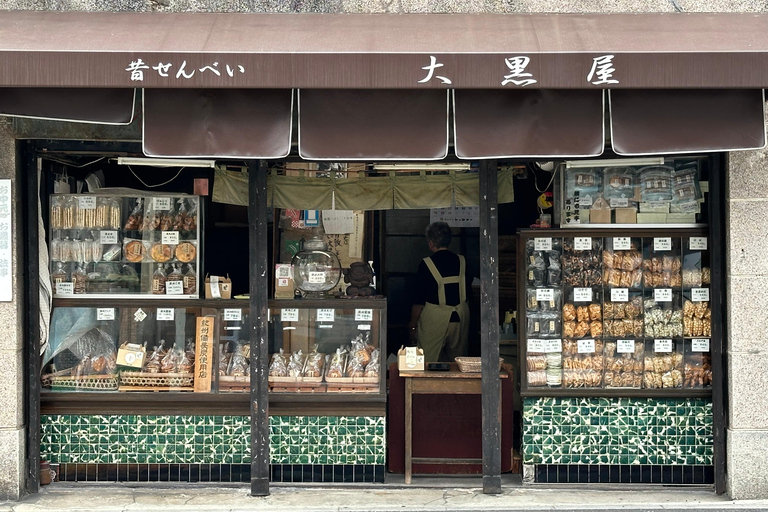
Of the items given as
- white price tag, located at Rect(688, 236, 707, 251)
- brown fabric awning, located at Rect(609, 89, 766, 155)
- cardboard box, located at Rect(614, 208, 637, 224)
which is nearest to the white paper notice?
cardboard box, located at Rect(614, 208, 637, 224)

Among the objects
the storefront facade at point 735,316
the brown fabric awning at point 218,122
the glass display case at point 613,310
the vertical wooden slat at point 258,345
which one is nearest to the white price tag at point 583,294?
the glass display case at point 613,310

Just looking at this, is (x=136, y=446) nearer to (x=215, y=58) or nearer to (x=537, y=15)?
(x=215, y=58)

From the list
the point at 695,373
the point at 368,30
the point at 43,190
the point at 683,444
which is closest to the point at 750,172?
the point at 695,373

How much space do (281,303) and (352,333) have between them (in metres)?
0.76

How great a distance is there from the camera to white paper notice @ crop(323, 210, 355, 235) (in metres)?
8.70

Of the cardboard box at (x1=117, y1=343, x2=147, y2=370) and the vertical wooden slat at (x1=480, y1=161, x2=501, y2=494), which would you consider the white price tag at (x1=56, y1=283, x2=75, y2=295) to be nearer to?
the cardboard box at (x1=117, y1=343, x2=147, y2=370)

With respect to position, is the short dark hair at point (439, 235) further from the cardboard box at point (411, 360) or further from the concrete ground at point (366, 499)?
the concrete ground at point (366, 499)

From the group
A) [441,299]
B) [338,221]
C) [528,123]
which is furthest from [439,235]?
[528,123]

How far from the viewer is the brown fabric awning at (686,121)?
6.31 metres

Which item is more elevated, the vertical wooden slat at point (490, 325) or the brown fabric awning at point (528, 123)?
the brown fabric awning at point (528, 123)

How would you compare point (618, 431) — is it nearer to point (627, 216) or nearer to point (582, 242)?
point (582, 242)

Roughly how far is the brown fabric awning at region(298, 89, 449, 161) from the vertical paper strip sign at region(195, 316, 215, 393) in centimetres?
223

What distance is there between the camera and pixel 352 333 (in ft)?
25.5

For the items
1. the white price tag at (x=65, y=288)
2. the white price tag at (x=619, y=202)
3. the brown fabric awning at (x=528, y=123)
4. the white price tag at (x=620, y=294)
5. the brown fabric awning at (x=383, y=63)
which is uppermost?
the brown fabric awning at (x=383, y=63)
